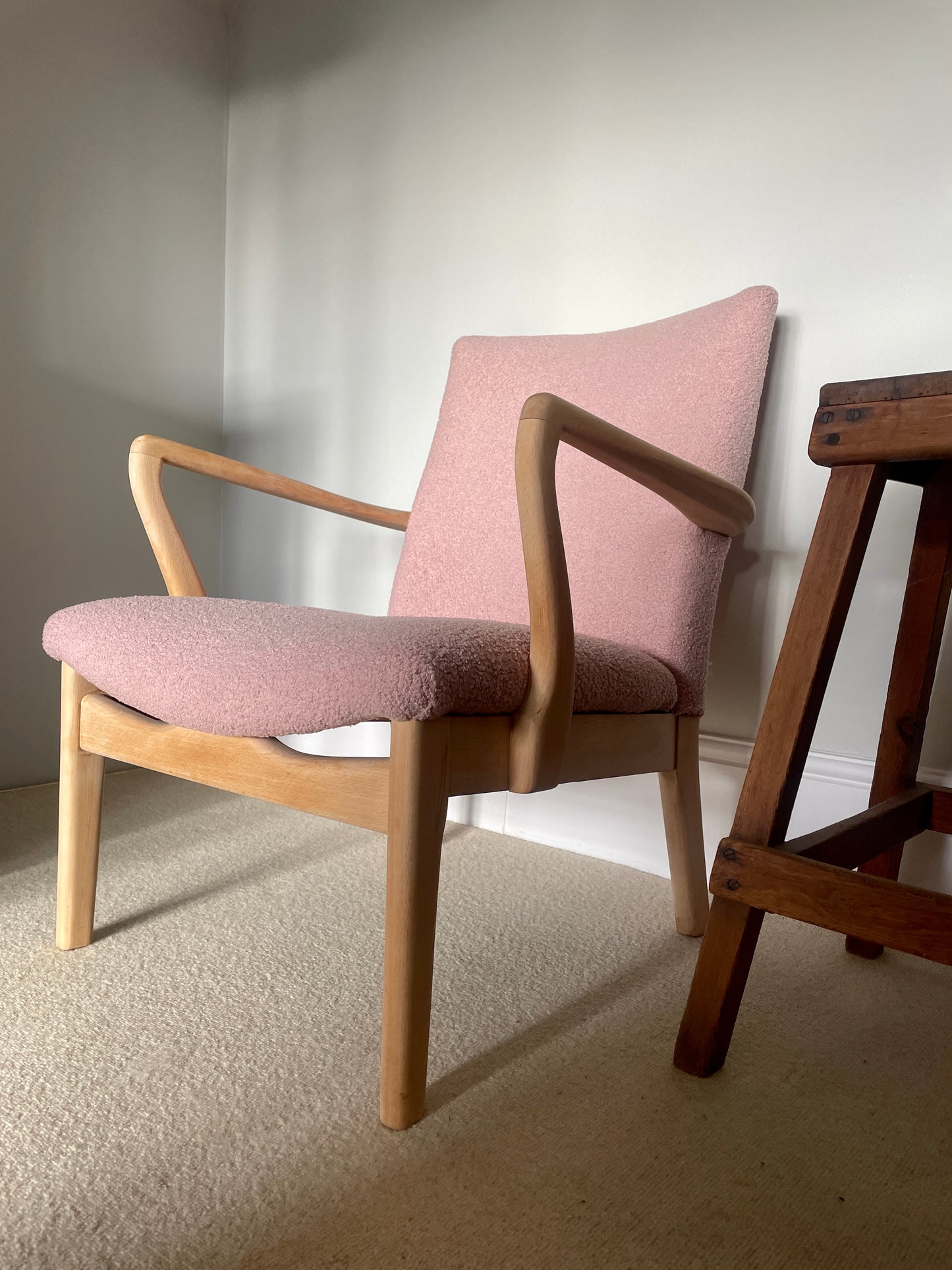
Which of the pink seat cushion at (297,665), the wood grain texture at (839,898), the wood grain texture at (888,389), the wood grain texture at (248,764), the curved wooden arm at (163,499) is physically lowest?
the wood grain texture at (839,898)

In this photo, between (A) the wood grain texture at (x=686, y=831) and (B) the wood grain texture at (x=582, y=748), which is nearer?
(B) the wood grain texture at (x=582, y=748)

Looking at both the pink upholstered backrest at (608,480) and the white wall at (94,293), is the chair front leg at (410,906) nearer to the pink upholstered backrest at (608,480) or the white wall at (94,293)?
the pink upholstered backrest at (608,480)

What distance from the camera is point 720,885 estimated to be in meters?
0.79

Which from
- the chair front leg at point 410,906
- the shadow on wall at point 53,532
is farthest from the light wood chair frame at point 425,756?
the shadow on wall at point 53,532

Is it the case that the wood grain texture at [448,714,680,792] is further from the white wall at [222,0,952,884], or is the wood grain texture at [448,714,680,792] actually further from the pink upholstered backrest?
the white wall at [222,0,952,884]

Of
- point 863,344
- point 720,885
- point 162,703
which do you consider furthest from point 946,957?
point 863,344

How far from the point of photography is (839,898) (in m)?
0.73

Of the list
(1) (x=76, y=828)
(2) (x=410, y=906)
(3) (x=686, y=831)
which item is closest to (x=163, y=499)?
(1) (x=76, y=828)

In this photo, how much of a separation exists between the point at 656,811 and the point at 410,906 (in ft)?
2.55

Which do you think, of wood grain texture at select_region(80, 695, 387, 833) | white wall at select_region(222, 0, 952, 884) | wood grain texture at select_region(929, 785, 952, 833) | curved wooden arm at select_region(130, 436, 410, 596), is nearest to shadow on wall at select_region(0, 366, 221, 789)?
white wall at select_region(222, 0, 952, 884)

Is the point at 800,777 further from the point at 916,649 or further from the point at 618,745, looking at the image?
the point at 916,649

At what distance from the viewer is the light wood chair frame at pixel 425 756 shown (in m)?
0.69

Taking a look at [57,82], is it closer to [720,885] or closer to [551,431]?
[551,431]

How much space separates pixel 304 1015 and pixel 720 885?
1.31 feet
